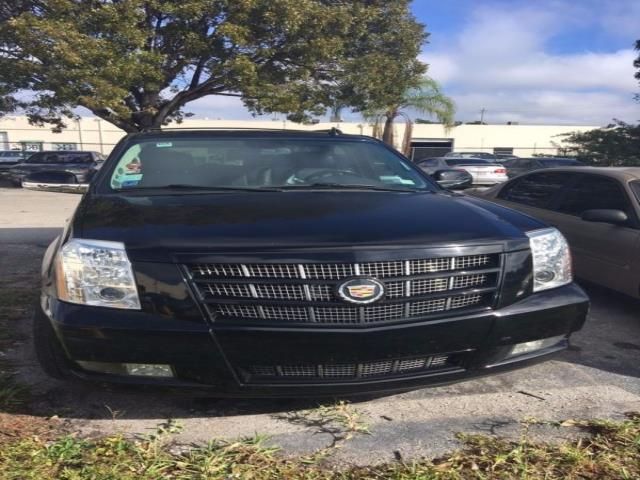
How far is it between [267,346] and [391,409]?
90 cm

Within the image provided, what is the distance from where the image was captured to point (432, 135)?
44.5 metres

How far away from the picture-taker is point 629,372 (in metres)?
3.52

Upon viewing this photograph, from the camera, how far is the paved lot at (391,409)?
261 centimetres

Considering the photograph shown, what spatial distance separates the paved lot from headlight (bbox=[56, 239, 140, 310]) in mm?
431

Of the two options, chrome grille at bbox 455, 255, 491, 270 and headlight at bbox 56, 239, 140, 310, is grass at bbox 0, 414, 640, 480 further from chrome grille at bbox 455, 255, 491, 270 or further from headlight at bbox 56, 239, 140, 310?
chrome grille at bbox 455, 255, 491, 270

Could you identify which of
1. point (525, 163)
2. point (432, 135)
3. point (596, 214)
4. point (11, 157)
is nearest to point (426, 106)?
point (525, 163)

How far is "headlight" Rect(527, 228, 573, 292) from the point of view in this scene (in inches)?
110

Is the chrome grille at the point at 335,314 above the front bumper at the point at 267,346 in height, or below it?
above

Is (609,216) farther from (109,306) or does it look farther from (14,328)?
(14,328)

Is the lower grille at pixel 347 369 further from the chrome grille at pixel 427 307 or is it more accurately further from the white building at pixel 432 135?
the white building at pixel 432 135

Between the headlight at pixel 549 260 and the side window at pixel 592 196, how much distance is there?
2.21 m

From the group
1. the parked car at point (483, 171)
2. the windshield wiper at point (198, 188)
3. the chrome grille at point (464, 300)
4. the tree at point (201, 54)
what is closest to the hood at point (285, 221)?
the windshield wiper at point (198, 188)

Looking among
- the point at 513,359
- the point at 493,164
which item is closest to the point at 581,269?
the point at 513,359

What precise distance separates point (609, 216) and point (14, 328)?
Answer: 4.72 meters
